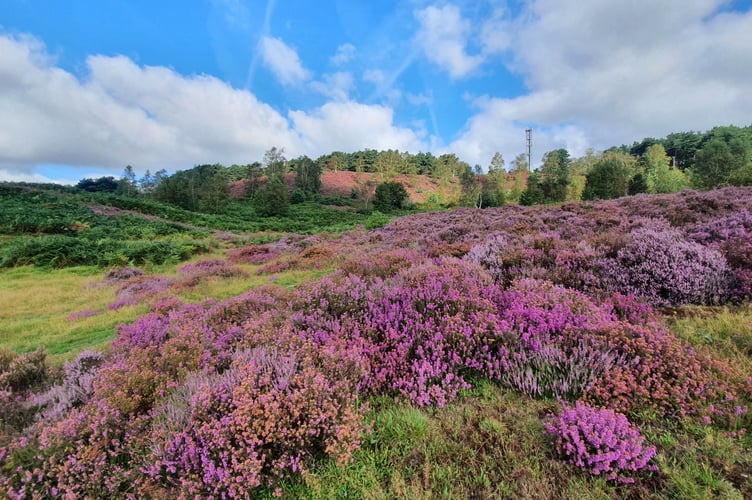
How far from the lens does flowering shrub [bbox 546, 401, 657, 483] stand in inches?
82.5

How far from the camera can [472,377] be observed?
3.44m

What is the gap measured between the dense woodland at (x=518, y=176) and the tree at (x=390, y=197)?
0.53m

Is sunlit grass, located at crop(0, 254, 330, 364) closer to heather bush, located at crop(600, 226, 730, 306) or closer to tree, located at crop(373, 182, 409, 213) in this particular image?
heather bush, located at crop(600, 226, 730, 306)

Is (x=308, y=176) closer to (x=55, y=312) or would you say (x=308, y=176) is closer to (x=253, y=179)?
(x=253, y=179)

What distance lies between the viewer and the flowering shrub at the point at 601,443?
6.88ft

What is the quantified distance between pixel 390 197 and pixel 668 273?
7338 centimetres

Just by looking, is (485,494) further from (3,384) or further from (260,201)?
(260,201)

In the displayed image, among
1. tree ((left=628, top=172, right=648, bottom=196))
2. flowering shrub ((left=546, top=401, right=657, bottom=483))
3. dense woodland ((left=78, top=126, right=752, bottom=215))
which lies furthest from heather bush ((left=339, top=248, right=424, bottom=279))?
tree ((left=628, top=172, right=648, bottom=196))

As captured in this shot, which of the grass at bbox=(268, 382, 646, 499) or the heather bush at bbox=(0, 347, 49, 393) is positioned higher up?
the grass at bbox=(268, 382, 646, 499)

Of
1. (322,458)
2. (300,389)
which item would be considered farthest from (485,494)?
(300,389)

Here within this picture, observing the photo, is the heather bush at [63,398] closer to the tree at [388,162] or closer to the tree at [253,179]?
the tree at [253,179]

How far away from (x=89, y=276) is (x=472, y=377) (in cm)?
2194

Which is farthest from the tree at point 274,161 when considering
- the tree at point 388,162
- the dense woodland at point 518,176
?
the tree at point 388,162

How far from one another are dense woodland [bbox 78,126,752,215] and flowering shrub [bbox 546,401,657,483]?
4085 cm
